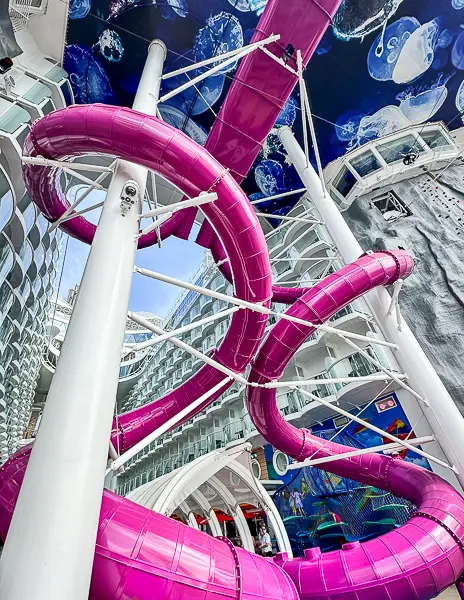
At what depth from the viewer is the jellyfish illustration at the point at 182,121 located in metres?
11.6

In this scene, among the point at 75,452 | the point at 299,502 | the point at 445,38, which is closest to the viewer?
the point at 75,452

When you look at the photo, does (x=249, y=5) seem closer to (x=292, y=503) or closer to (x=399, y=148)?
(x=399, y=148)

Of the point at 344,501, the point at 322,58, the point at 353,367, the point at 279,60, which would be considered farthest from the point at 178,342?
the point at 353,367

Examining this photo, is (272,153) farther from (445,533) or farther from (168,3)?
(445,533)

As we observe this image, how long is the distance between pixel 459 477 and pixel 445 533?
5.42 feet

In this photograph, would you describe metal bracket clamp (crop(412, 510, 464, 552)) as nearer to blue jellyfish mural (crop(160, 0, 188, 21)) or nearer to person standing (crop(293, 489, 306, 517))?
person standing (crop(293, 489, 306, 517))

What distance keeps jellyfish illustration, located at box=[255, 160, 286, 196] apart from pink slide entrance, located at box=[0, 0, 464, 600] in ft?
22.8

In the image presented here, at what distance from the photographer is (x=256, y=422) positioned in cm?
675

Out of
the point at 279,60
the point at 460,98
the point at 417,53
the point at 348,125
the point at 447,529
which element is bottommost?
the point at 447,529

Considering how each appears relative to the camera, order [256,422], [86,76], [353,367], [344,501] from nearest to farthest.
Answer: [256,422]
[86,76]
[344,501]
[353,367]

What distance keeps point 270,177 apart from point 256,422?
36.9 feet

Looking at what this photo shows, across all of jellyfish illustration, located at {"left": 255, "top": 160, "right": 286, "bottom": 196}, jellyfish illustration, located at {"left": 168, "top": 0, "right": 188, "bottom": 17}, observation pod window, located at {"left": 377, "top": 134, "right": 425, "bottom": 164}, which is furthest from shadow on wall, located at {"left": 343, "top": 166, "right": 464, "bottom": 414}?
jellyfish illustration, located at {"left": 168, "top": 0, "right": 188, "bottom": 17}

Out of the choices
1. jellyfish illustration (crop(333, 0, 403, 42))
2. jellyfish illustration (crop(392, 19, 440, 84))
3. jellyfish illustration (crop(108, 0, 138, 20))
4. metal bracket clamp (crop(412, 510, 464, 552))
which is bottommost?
metal bracket clamp (crop(412, 510, 464, 552))

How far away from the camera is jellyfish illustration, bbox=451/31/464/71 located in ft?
38.4
